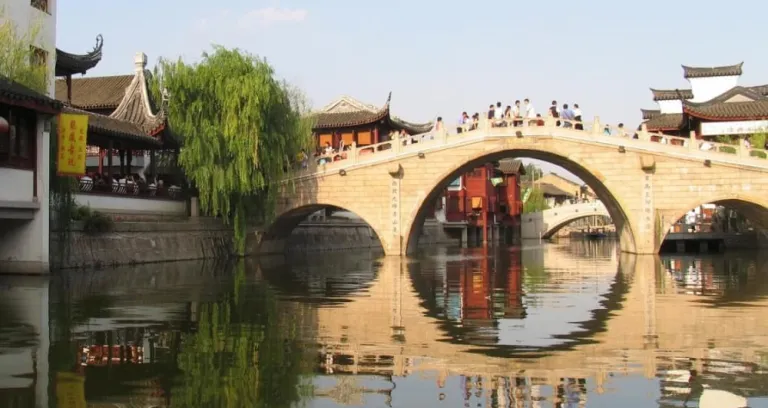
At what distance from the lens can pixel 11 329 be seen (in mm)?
9156

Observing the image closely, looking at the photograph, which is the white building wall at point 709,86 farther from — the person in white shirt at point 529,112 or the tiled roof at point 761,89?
the person in white shirt at point 529,112

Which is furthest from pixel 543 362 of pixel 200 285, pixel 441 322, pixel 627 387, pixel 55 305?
pixel 200 285

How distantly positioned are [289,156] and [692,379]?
22542 mm

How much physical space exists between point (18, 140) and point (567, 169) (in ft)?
62.1

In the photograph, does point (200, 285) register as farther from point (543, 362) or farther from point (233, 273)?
point (543, 362)

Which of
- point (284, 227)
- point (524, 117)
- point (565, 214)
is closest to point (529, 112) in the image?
point (524, 117)

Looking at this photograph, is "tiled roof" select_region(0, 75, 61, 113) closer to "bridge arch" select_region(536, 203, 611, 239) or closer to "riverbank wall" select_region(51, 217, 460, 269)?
"riverbank wall" select_region(51, 217, 460, 269)

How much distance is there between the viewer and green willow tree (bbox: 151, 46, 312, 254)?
2523 cm

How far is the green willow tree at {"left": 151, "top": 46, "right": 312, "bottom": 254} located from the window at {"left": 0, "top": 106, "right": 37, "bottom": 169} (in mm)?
8607

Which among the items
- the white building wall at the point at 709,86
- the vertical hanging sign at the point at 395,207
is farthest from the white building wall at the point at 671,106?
the vertical hanging sign at the point at 395,207

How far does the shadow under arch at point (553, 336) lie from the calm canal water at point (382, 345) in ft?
0.10

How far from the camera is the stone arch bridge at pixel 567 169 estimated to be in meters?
25.5

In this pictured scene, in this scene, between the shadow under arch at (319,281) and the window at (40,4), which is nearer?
the shadow under arch at (319,281)

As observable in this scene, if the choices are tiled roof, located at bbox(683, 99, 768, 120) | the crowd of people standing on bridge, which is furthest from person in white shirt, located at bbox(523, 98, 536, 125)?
tiled roof, located at bbox(683, 99, 768, 120)
